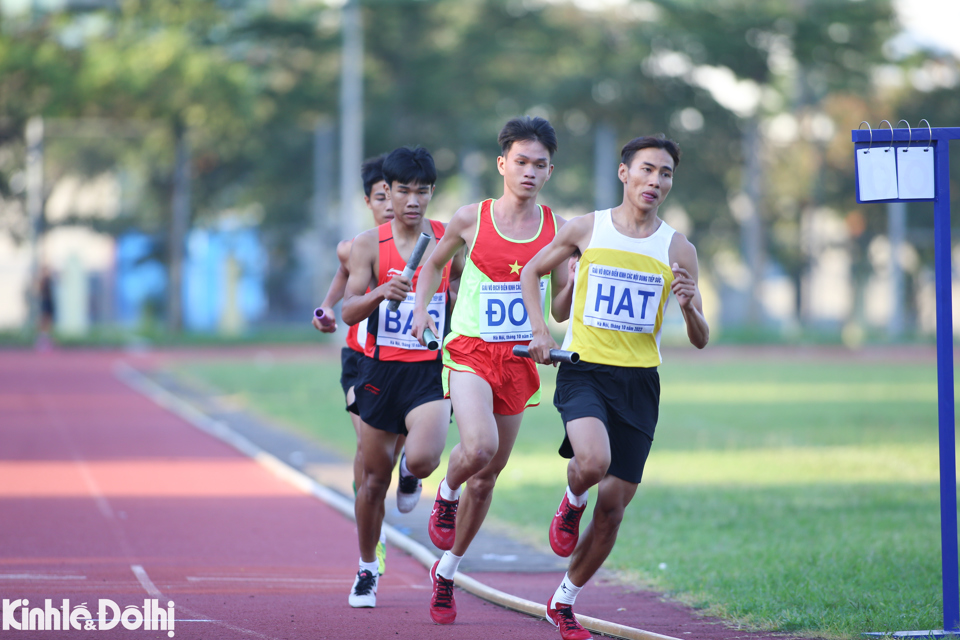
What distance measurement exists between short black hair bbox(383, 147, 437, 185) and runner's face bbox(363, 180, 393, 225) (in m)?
1.09

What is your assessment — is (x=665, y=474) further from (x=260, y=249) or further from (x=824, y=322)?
(x=824, y=322)

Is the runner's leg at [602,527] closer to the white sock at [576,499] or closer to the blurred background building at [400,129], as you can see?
the white sock at [576,499]

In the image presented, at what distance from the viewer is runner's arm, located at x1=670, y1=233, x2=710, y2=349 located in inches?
218

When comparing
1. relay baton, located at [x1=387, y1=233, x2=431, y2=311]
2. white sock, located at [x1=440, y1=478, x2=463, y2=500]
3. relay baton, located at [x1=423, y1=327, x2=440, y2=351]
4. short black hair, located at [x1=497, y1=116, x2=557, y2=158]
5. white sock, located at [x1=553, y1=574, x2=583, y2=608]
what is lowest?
white sock, located at [x1=553, y1=574, x2=583, y2=608]

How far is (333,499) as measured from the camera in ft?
33.4

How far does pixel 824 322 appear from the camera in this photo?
5938 cm

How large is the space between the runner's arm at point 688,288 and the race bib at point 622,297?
12cm

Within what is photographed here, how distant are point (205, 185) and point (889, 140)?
46.9 meters

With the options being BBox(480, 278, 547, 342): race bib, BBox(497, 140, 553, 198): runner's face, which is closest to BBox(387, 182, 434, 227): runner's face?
BBox(497, 140, 553, 198): runner's face

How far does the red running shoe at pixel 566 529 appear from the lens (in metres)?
5.87

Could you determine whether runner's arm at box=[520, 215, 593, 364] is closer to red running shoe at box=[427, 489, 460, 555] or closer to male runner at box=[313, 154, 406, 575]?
red running shoe at box=[427, 489, 460, 555]

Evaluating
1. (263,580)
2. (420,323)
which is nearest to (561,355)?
(420,323)

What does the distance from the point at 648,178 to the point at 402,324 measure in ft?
5.29

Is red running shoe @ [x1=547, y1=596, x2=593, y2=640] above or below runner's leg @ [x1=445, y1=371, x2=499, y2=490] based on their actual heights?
below
